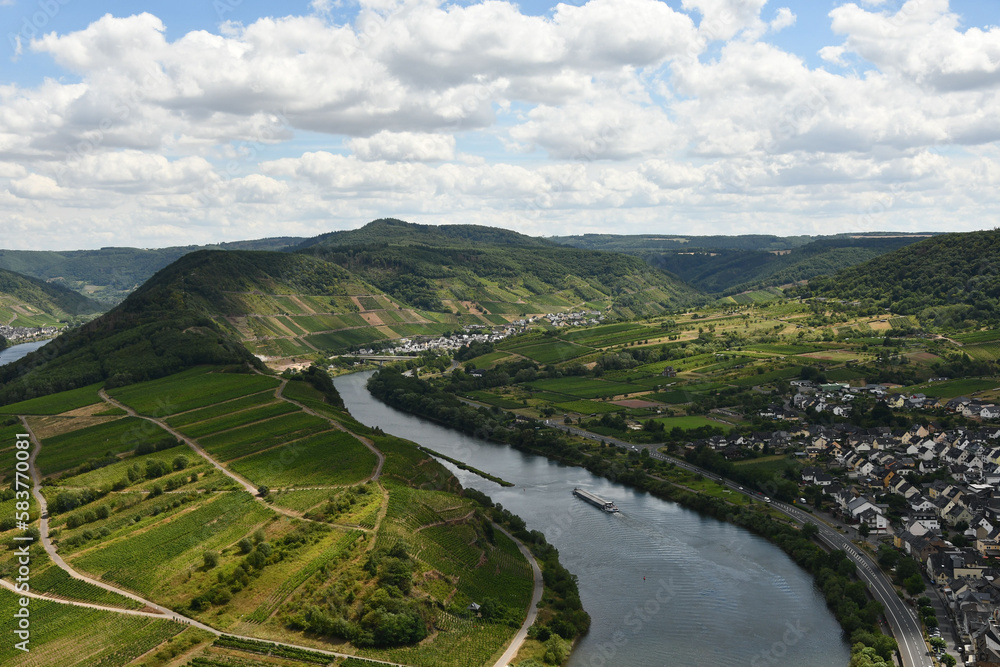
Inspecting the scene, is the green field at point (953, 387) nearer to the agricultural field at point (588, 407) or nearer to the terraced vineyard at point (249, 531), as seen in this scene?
the agricultural field at point (588, 407)

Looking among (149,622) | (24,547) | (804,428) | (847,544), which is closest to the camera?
(149,622)

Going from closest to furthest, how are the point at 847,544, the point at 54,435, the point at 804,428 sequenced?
1. the point at 847,544
2. the point at 54,435
3. the point at 804,428

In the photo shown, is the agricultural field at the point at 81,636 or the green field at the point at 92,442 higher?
the green field at the point at 92,442

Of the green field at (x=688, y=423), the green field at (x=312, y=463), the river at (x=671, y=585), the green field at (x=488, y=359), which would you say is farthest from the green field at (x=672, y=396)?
the green field at (x=312, y=463)

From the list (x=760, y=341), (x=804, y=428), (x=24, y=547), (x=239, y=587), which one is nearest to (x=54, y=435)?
(x=24, y=547)

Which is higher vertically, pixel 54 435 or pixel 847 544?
pixel 54 435

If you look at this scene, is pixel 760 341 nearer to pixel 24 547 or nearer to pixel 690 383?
pixel 690 383

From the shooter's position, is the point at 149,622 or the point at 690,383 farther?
the point at 690,383

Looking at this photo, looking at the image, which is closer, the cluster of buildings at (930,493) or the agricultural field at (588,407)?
the cluster of buildings at (930,493)

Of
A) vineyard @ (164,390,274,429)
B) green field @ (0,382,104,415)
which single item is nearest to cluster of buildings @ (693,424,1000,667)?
vineyard @ (164,390,274,429)
